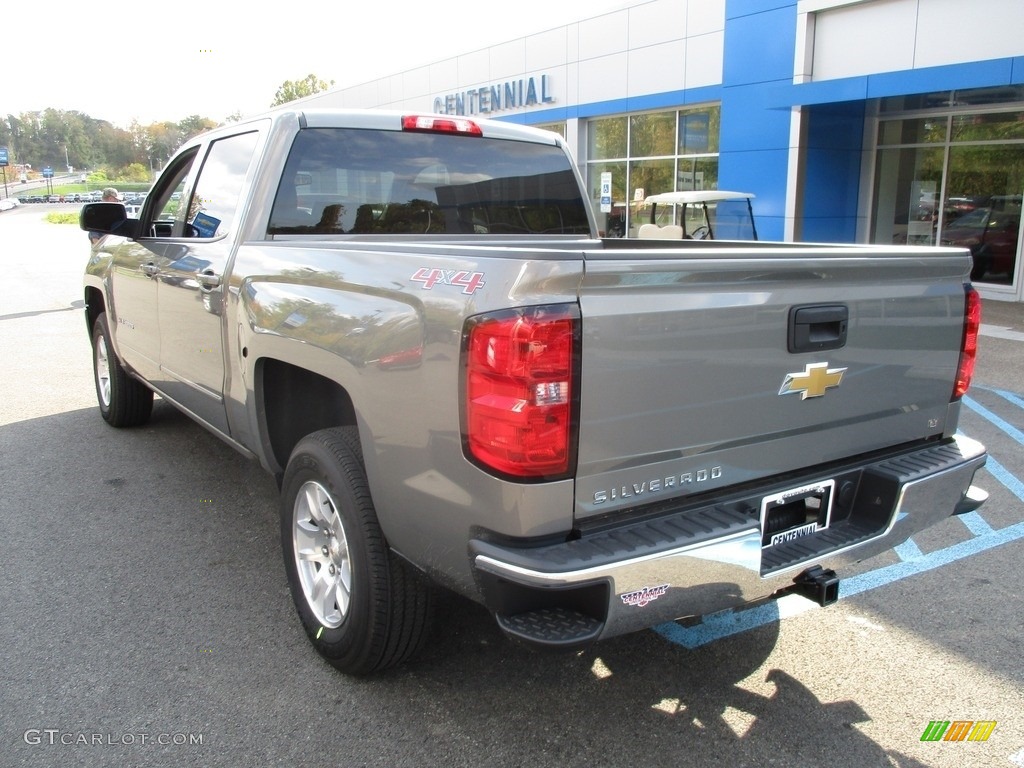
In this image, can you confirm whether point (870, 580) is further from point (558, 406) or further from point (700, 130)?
point (700, 130)

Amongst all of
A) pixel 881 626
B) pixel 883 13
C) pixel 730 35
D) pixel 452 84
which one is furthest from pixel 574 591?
pixel 452 84

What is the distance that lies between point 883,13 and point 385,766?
46.7 feet

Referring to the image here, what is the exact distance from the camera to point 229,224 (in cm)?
391

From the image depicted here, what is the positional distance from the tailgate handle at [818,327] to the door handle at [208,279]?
251 cm

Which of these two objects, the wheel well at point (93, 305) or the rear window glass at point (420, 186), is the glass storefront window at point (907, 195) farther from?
the wheel well at point (93, 305)

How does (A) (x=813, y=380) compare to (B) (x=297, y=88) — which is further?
(B) (x=297, y=88)

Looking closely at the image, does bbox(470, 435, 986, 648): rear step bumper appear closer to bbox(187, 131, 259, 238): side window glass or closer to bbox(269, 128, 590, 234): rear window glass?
bbox(269, 128, 590, 234): rear window glass

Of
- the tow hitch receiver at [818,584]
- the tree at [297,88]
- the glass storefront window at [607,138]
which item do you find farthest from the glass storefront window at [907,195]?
the tree at [297,88]

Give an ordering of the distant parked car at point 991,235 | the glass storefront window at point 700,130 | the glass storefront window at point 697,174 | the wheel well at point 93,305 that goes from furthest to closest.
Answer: the glass storefront window at point 697,174, the glass storefront window at point 700,130, the distant parked car at point 991,235, the wheel well at point 93,305

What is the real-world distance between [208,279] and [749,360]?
2.54 m

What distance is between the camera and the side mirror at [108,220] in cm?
483

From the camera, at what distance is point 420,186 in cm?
406

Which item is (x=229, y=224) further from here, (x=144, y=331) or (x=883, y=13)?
(x=883, y=13)

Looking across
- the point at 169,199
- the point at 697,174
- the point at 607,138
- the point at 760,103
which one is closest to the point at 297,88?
the point at 607,138
